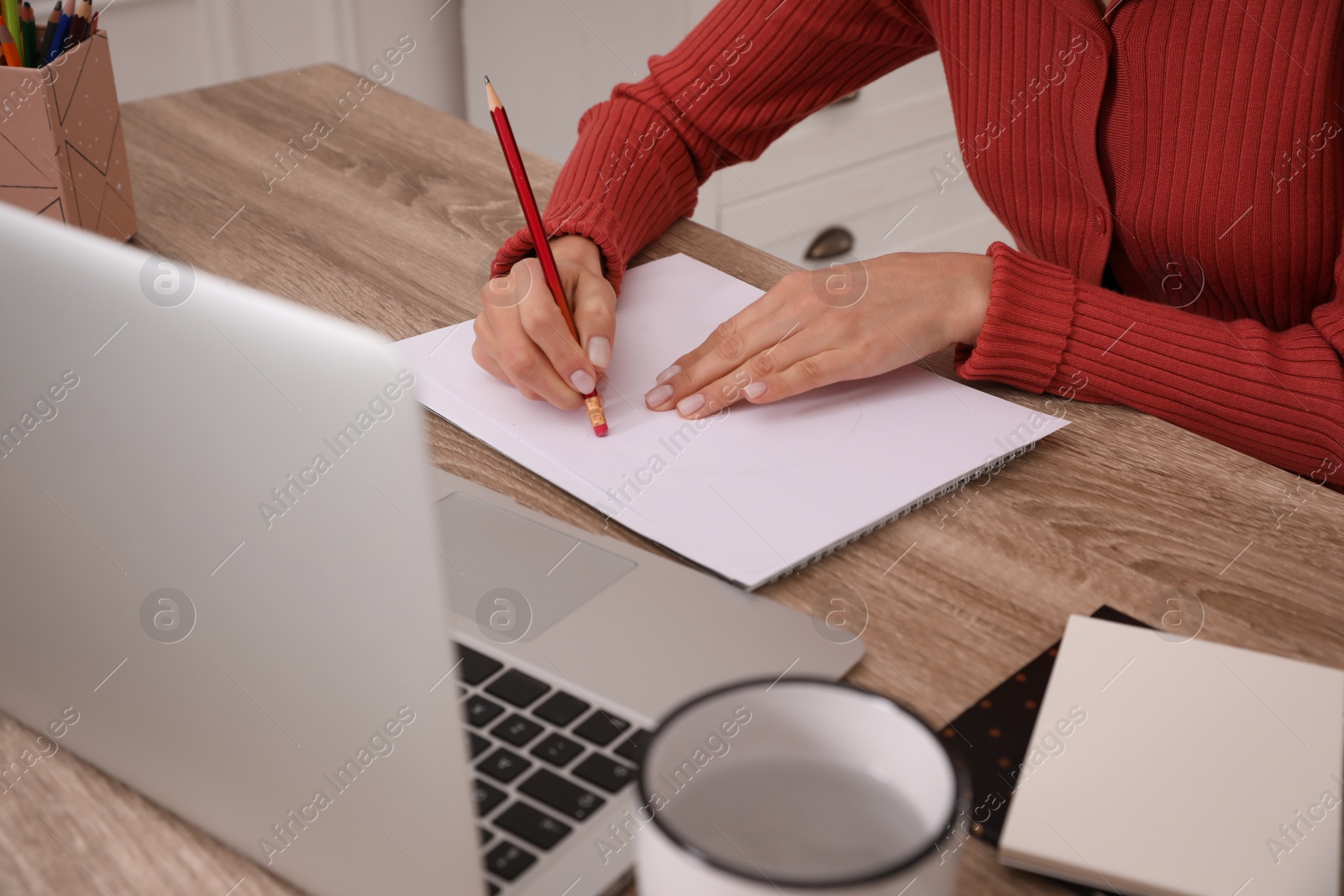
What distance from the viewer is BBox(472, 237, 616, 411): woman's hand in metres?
0.73

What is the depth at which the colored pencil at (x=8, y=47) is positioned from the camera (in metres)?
0.81

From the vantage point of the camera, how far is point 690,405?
2.36 ft

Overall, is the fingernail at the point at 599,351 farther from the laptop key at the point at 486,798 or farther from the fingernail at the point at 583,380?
the laptop key at the point at 486,798

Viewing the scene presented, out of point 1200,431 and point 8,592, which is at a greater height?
point 8,592

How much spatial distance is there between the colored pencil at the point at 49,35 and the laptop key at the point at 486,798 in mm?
696

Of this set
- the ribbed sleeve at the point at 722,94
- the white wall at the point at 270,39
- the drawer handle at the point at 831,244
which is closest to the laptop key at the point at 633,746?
the ribbed sleeve at the point at 722,94

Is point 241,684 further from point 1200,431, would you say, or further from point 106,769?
point 1200,431

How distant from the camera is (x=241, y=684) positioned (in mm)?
390

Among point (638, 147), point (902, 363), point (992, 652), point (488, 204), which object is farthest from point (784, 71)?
point (992, 652)

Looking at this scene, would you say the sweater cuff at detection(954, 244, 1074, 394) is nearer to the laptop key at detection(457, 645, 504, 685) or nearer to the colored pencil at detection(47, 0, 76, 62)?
the laptop key at detection(457, 645, 504, 685)

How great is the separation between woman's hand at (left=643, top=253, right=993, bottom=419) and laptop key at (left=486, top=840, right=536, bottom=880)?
35 centimetres

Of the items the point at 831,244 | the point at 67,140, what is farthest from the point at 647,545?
the point at 831,244

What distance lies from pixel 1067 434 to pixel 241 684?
20.8 inches

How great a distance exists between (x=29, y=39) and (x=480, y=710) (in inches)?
26.5
